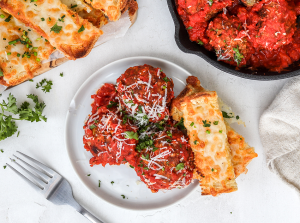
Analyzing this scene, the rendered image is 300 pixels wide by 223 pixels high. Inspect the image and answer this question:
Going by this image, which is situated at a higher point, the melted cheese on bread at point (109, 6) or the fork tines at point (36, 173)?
the melted cheese on bread at point (109, 6)

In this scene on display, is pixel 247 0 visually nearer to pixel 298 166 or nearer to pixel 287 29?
pixel 287 29

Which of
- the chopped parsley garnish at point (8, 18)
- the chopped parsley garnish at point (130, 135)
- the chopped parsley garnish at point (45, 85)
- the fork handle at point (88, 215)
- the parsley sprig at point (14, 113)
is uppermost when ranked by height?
the chopped parsley garnish at point (8, 18)

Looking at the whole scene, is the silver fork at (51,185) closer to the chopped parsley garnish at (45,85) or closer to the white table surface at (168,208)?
the white table surface at (168,208)

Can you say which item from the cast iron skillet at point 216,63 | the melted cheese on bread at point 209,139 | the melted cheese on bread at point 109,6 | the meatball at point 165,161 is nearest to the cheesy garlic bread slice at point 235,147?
the melted cheese on bread at point 209,139

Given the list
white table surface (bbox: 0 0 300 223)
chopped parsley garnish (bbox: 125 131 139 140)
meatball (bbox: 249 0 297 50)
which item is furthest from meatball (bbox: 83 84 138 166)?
meatball (bbox: 249 0 297 50)

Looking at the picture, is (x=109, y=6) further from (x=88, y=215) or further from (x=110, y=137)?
(x=88, y=215)

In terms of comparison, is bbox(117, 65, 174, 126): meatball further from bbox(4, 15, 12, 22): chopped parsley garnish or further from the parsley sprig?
bbox(4, 15, 12, 22): chopped parsley garnish

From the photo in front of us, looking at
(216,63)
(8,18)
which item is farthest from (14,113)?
(216,63)
